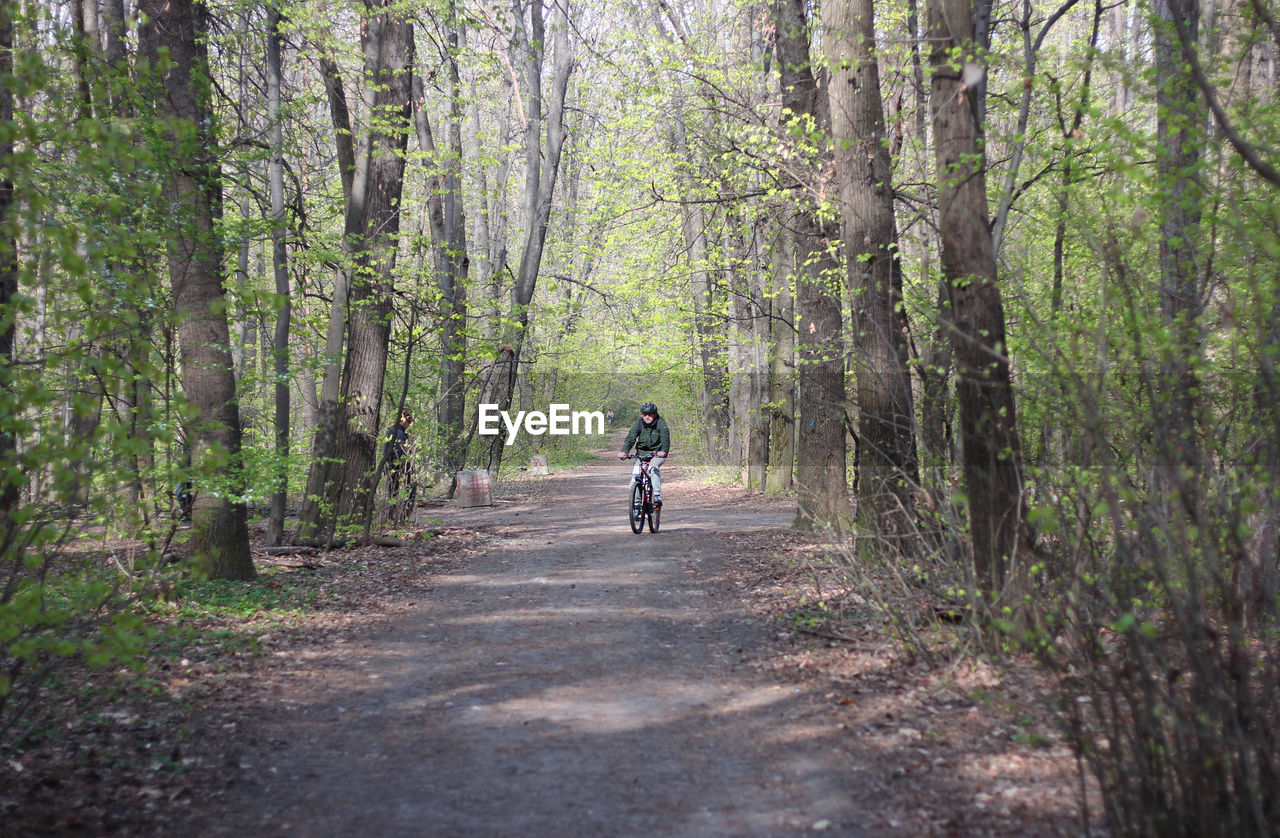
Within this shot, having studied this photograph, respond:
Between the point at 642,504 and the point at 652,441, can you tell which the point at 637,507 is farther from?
the point at 652,441

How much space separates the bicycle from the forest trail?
4675 mm

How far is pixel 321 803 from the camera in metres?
4.39

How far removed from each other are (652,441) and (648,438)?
0.09m

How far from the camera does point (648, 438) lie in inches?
562

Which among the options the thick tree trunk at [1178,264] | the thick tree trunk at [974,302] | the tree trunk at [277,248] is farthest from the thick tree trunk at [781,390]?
the thick tree trunk at [974,302]

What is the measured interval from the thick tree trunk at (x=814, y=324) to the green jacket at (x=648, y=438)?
2276 millimetres

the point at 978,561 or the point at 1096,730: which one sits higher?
the point at 978,561

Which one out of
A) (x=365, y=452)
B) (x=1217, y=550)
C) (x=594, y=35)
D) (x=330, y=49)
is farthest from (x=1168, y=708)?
(x=594, y=35)

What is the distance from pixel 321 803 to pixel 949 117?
5647mm

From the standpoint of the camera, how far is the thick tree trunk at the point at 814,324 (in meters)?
11.6

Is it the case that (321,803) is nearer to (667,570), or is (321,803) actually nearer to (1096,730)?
(1096,730)

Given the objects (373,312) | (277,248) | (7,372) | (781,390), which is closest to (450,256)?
(373,312)

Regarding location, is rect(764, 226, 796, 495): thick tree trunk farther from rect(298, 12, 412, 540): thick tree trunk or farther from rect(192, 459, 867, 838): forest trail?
rect(192, 459, 867, 838): forest trail
